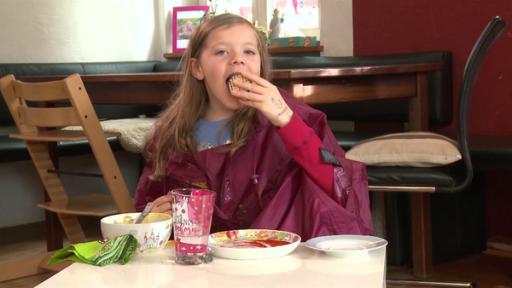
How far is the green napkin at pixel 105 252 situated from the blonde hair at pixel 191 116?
1.47 ft

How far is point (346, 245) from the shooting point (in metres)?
1.20

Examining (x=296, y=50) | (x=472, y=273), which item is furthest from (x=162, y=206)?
(x=296, y=50)

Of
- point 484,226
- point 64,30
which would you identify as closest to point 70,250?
point 484,226

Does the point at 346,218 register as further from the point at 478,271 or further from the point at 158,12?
the point at 158,12

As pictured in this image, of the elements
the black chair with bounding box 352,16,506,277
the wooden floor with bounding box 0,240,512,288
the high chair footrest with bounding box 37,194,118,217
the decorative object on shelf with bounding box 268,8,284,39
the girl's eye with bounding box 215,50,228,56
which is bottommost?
the wooden floor with bounding box 0,240,512,288

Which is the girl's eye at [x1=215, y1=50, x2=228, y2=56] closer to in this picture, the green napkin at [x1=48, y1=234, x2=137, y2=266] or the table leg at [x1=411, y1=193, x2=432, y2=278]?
the green napkin at [x1=48, y1=234, x2=137, y2=266]

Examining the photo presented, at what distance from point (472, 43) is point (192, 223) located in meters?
2.75

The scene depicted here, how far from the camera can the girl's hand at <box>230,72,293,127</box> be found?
1.37 meters

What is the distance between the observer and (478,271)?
10.1 feet

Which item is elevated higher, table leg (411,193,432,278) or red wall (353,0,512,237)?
red wall (353,0,512,237)

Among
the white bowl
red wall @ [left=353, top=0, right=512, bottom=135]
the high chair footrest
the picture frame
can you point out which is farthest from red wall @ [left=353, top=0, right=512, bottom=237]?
the white bowl

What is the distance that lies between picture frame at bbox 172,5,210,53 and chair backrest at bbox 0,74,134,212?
232cm

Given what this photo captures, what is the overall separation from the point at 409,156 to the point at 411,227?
1.57 ft

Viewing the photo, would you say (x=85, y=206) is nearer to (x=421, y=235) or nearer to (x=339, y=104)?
(x=421, y=235)
